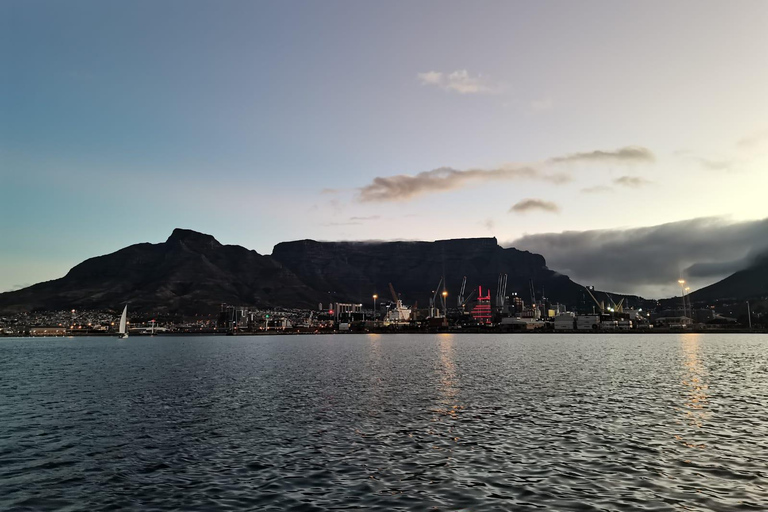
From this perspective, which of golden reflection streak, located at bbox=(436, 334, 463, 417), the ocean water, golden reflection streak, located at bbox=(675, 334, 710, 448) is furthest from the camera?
golden reflection streak, located at bbox=(436, 334, 463, 417)

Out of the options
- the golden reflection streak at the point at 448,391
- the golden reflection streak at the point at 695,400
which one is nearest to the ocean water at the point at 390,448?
the golden reflection streak at the point at 695,400

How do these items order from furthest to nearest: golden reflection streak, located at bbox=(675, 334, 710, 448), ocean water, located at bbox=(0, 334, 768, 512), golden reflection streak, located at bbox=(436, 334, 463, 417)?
golden reflection streak, located at bbox=(436, 334, 463, 417) < golden reflection streak, located at bbox=(675, 334, 710, 448) < ocean water, located at bbox=(0, 334, 768, 512)

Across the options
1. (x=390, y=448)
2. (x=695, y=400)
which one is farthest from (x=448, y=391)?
(x=390, y=448)

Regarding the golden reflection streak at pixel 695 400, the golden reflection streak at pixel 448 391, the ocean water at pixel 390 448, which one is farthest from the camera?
the golden reflection streak at pixel 448 391

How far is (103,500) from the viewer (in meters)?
26.2

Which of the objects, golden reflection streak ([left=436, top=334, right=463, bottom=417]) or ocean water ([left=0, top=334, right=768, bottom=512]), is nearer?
ocean water ([left=0, top=334, right=768, bottom=512])

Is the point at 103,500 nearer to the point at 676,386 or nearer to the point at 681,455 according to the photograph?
the point at 681,455

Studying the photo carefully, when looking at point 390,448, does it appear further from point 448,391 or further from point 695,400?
point 695,400

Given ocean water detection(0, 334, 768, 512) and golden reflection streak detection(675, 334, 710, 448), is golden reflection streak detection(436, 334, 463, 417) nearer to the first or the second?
ocean water detection(0, 334, 768, 512)

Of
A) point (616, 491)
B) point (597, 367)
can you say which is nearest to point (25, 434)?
point (616, 491)

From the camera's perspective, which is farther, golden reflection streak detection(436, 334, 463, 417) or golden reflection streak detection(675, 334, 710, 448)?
golden reflection streak detection(436, 334, 463, 417)

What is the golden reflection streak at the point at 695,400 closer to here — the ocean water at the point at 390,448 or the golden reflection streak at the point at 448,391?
the ocean water at the point at 390,448

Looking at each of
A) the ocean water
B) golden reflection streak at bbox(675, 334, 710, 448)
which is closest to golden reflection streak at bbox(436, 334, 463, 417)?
the ocean water

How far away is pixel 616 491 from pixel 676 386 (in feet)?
191
